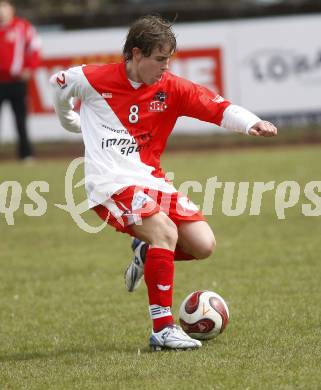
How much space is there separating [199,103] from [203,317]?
3.94 ft

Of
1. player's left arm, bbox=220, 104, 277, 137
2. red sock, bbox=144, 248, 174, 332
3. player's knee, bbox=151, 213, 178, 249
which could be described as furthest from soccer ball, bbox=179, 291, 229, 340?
player's left arm, bbox=220, 104, 277, 137

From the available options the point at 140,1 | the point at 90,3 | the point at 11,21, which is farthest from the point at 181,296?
the point at 90,3

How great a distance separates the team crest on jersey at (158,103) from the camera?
562 cm

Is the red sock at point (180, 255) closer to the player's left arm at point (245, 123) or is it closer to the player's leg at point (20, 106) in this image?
the player's left arm at point (245, 123)

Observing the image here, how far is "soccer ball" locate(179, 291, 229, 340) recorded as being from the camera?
18.3 ft

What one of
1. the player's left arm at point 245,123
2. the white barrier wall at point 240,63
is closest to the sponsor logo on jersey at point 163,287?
the player's left arm at point 245,123

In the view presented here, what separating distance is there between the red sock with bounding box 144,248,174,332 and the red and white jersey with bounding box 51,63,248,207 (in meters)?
0.40

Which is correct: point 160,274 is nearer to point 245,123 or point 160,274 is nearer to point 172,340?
point 172,340

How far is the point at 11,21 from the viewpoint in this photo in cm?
1525

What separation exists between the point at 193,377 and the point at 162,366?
0.99ft

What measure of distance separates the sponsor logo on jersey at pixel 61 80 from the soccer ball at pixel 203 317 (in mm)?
1412

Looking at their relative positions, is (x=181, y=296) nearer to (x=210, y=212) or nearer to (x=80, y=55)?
(x=210, y=212)

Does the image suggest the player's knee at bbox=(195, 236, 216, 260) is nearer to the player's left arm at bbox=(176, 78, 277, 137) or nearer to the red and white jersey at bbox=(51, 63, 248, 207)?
the red and white jersey at bbox=(51, 63, 248, 207)

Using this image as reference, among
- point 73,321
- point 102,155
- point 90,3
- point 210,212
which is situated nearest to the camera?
point 102,155
